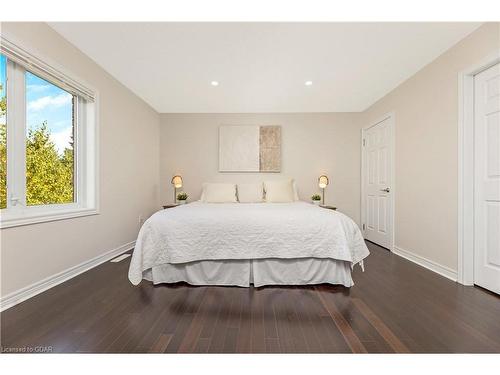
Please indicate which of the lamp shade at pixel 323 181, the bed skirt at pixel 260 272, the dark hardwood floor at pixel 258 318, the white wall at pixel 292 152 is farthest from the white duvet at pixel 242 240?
the white wall at pixel 292 152

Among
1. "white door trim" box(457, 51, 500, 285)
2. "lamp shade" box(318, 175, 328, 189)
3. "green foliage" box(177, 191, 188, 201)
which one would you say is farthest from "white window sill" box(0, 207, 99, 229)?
"white door trim" box(457, 51, 500, 285)

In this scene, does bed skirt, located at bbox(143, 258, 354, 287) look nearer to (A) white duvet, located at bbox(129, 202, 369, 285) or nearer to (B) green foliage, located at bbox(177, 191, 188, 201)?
(A) white duvet, located at bbox(129, 202, 369, 285)

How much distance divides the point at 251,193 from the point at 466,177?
8.90 feet

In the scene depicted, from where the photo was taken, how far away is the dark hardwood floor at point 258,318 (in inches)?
54.6

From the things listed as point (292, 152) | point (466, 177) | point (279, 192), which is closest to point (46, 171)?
point (279, 192)

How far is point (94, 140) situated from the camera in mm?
2803

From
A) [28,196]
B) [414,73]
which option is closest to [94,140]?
[28,196]

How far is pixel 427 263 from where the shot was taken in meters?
2.76

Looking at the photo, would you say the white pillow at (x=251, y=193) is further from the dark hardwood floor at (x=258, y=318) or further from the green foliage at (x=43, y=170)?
the green foliage at (x=43, y=170)

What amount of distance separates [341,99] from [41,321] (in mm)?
4214

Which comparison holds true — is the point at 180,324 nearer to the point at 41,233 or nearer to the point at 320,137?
the point at 41,233

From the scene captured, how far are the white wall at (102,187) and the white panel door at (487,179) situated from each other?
12.5 feet

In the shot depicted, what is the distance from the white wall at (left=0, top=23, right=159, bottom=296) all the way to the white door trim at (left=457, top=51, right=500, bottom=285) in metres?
3.72

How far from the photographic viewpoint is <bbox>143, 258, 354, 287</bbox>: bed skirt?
2.24 metres
